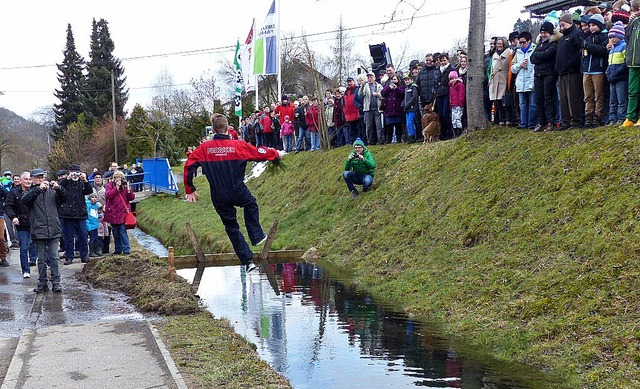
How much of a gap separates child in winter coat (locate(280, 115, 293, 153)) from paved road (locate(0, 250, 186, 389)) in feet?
59.8

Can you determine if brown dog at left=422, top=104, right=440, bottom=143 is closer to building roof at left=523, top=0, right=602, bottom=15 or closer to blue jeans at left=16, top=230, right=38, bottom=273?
building roof at left=523, top=0, right=602, bottom=15

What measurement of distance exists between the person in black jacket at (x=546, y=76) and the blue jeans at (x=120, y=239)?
9.34 metres

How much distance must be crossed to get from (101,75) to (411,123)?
63.2 metres

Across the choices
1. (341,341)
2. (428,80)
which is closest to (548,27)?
(428,80)

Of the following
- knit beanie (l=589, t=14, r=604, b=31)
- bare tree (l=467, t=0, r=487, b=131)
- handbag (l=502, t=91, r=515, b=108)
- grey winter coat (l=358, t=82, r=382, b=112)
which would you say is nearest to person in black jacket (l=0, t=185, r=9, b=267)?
grey winter coat (l=358, t=82, r=382, b=112)

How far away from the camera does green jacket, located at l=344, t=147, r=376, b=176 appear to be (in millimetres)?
18672

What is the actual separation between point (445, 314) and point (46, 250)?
682cm

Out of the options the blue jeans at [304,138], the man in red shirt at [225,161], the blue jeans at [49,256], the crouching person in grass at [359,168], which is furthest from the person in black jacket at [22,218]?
the blue jeans at [304,138]

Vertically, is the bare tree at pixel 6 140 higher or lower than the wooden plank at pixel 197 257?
higher

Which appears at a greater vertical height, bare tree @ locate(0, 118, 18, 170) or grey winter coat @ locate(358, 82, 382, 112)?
bare tree @ locate(0, 118, 18, 170)

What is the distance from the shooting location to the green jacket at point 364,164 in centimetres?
1867

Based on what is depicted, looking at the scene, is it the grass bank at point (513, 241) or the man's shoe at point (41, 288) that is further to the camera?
the man's shoe at point (41, 288)

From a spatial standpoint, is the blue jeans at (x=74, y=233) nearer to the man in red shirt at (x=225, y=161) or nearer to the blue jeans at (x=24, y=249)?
the blue jeans at (x=24, y=249)

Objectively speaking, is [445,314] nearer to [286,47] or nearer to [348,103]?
[348,103]
